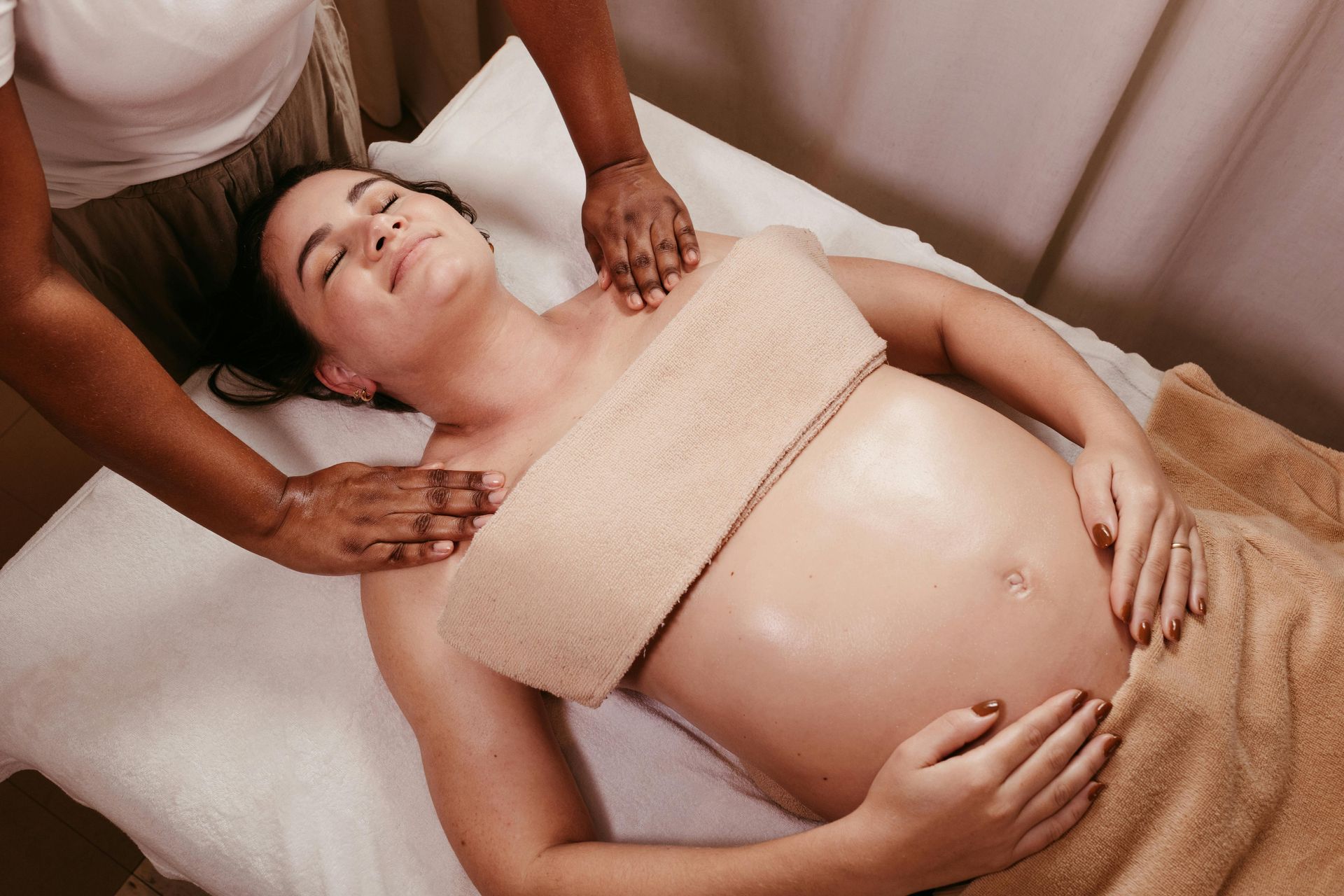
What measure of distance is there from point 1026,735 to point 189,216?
1.31 metres

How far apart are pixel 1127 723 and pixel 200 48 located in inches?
49.6

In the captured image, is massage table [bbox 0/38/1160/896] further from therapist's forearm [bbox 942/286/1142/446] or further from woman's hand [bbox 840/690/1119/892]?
woman's hand [bbox 840/690/1119/892]

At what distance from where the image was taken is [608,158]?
53.3 inches

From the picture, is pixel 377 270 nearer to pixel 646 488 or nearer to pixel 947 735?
pixel 646 488

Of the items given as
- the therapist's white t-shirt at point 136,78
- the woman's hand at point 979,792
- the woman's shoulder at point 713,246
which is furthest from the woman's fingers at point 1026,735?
the therapist's white t-shirt at point 136,78

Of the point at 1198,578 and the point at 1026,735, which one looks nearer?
the point at 1026,735

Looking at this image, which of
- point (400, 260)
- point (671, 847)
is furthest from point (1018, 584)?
point (400, 260)

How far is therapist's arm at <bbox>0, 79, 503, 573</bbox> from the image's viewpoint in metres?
0.85

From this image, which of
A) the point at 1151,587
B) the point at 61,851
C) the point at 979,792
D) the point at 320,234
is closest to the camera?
the point at 979,792

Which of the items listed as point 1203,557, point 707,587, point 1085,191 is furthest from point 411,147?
point 1203,557

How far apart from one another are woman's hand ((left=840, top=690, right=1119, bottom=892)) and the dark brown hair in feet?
3.01

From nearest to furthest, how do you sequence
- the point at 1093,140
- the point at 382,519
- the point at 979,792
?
the point at 979,792
the point at 382,519
the point at 1093,140

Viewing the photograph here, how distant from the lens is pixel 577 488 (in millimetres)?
1019

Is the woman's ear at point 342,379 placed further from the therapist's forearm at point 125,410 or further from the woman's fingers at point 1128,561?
the woman's fingers at point 1128,561
